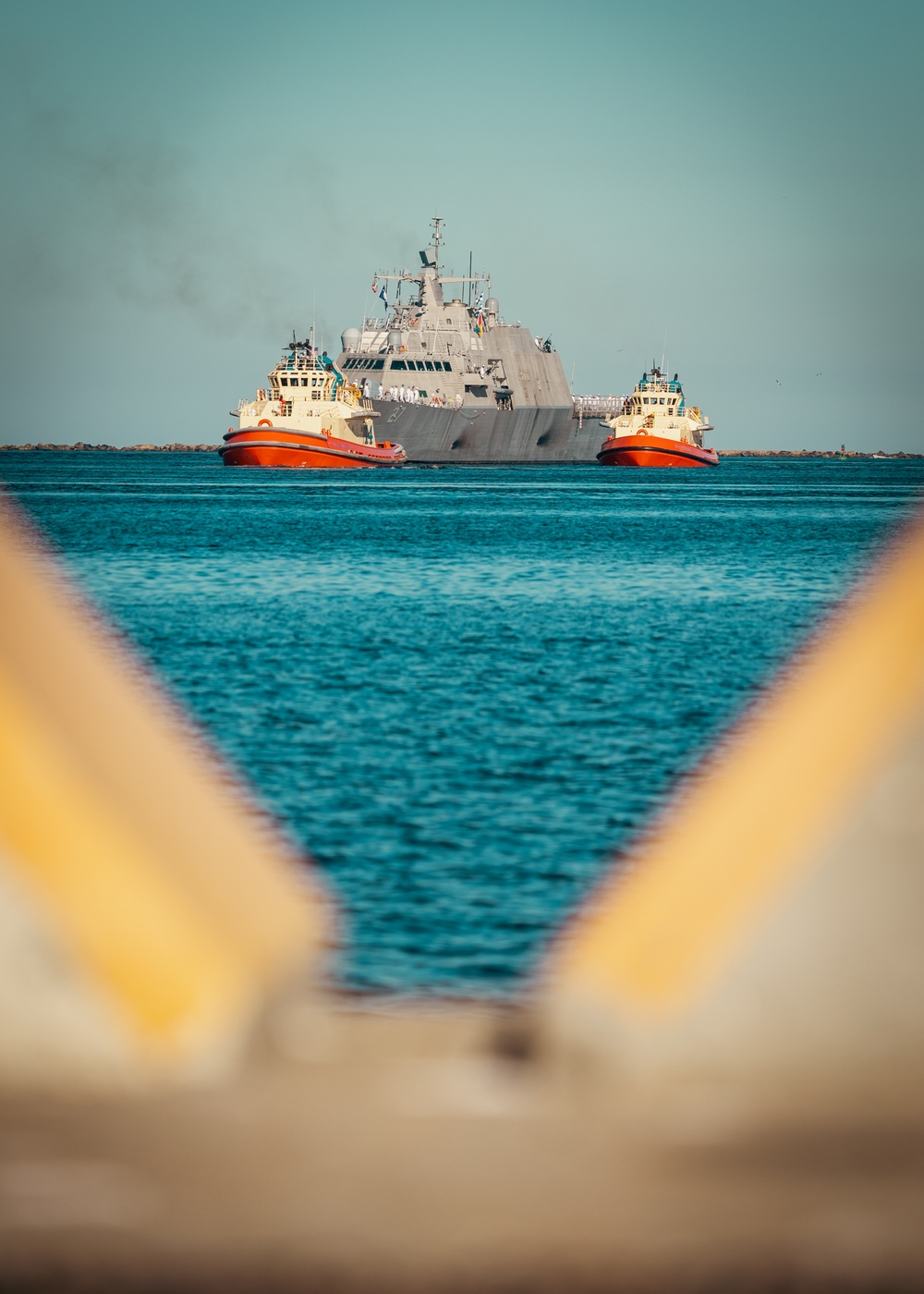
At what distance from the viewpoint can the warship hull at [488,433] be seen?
10069 centimetres

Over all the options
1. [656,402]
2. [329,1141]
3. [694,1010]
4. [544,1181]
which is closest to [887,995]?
[694,1010]

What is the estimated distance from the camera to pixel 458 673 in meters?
17.6

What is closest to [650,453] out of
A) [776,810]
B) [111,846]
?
[776,810]

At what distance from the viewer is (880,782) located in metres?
4.70

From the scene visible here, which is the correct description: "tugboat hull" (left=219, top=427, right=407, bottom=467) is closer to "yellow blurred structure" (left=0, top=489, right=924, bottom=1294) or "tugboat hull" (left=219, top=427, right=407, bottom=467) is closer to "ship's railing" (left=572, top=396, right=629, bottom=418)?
"ship's railing" (left=572, top=396, right=629, bottom=418)

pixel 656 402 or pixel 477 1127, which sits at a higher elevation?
pixel 656 402

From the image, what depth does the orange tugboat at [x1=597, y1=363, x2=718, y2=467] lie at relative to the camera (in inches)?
4088

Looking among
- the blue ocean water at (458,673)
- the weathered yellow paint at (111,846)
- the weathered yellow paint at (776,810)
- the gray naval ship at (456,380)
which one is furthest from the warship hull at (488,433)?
the weathered yellow paint at (776,810)

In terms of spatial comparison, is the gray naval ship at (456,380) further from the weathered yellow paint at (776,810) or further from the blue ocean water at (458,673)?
the weathered yellow paint at (776,810)

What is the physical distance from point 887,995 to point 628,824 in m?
5.61

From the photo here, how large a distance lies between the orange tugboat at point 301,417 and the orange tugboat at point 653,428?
2113 cm

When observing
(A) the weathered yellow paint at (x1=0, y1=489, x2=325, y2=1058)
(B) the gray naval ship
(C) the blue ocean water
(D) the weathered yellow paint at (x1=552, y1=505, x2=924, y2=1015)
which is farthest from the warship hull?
(D) the weathered yellow paint at (x1=552, y1=505, x2=924, y2=1015)

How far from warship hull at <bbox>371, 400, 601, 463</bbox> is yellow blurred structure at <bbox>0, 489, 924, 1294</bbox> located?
9218cm

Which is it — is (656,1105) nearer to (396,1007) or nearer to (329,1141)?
(329,1141)
